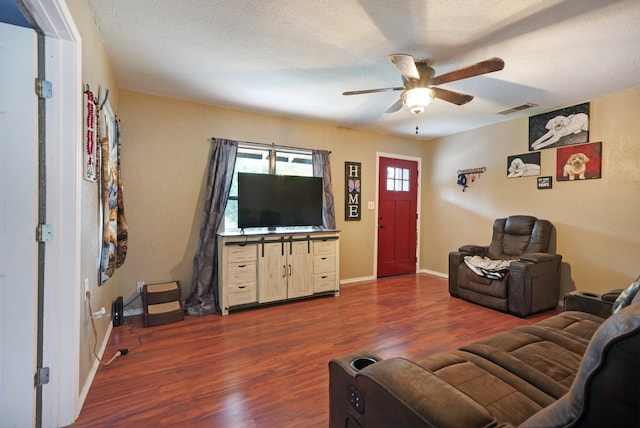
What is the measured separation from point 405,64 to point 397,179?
127 inches

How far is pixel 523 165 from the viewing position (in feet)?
13.1

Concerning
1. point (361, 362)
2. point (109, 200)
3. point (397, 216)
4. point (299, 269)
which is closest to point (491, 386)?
point (361, 362)

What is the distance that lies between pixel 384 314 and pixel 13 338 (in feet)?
9.78

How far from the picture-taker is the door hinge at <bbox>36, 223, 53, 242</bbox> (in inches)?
58.6

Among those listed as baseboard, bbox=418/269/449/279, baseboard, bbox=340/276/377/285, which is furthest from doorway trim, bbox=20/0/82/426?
baseboard, bbox=418/269/449/279

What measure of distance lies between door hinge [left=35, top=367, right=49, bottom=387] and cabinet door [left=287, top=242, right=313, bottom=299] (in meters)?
2.38

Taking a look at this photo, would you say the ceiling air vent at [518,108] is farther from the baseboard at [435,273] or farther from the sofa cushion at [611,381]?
the sofa cushion at [611,381]

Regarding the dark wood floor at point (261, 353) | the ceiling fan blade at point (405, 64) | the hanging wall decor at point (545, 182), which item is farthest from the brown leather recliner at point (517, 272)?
the ceiling fan blade at point (405, 64)

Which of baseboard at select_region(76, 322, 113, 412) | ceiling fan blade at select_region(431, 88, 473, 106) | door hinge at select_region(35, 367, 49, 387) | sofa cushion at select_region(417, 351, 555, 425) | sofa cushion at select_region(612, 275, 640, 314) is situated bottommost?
baseboard at select_region(76, 322, 113, 412)

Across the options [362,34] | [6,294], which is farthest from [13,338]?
[362,34]

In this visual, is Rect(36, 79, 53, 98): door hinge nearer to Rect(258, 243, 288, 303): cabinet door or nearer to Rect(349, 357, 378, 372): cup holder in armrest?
Rect(349, 357, 378, 372): cup holder in armrest

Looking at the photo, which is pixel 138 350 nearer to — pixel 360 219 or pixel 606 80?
pixel 360 219

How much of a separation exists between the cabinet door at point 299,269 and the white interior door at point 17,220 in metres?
2.46

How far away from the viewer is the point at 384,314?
3291 millimetres
